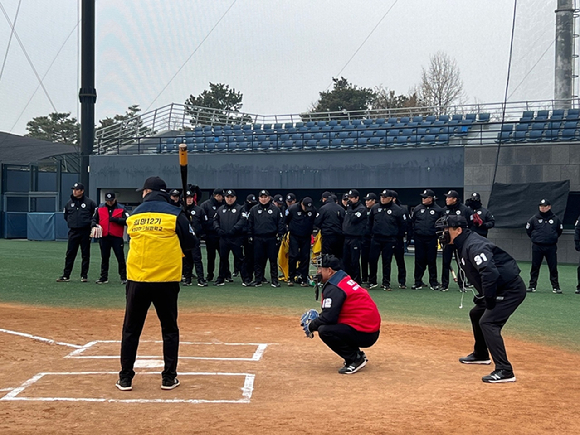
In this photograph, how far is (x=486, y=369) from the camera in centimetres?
830

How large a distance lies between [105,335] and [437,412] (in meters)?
5.40

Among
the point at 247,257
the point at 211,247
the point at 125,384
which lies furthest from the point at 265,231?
the point at 125,384

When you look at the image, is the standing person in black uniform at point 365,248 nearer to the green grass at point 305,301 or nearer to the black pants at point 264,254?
the green grass at point 305,301

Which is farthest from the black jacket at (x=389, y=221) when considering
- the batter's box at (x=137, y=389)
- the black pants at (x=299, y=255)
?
the batter's box at (x=137, y=389)

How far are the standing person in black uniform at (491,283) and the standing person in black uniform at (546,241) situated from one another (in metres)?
8.59

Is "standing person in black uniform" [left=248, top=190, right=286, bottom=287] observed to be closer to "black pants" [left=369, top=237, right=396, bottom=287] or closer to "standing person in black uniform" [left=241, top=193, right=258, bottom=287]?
"standing person in black uniform" [left=241, top=193, right=258, bottom=287]

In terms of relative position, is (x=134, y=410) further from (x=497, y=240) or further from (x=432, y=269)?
(x=497, y=240)

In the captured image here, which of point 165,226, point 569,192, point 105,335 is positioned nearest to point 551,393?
point 165,226

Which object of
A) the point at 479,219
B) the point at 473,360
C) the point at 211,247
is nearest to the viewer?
the point at 473,360

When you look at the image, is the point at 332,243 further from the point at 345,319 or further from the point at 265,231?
the point at 345,319

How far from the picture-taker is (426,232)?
15969 millimetres

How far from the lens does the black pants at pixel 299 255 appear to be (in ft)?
54.8

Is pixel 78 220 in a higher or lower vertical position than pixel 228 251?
higher

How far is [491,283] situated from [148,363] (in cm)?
398
